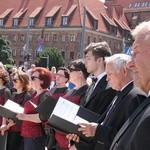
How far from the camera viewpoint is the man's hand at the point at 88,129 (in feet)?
13.2

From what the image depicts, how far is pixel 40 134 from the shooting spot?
21.4 ft

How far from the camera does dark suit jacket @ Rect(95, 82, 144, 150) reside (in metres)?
3.79

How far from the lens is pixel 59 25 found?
67125 millimetres

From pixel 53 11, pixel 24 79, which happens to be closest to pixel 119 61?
pixel 24 79

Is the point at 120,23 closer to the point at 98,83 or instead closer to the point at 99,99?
the point at 98,83

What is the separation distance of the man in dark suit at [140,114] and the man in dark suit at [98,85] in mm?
1973

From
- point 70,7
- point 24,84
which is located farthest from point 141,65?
point 70,7

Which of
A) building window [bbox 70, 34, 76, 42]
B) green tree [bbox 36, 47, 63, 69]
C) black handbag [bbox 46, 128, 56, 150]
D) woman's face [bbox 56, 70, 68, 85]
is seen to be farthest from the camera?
building window [bbox 70, 34, 76, 42]

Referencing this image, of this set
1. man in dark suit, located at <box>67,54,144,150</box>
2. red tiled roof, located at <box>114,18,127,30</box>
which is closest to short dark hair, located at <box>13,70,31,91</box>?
man in dark suit, located at <box>67,54,144,150</box>

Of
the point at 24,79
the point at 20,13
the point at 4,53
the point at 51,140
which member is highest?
the point at 24,79

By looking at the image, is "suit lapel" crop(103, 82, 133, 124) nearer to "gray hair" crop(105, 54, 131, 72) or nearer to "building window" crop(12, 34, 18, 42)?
"gray hair" crop(105, 54, 131, 72)

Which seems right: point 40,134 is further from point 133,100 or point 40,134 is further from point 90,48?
point 133,100

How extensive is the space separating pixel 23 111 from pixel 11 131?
86cm

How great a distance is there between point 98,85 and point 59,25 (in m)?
62.7
